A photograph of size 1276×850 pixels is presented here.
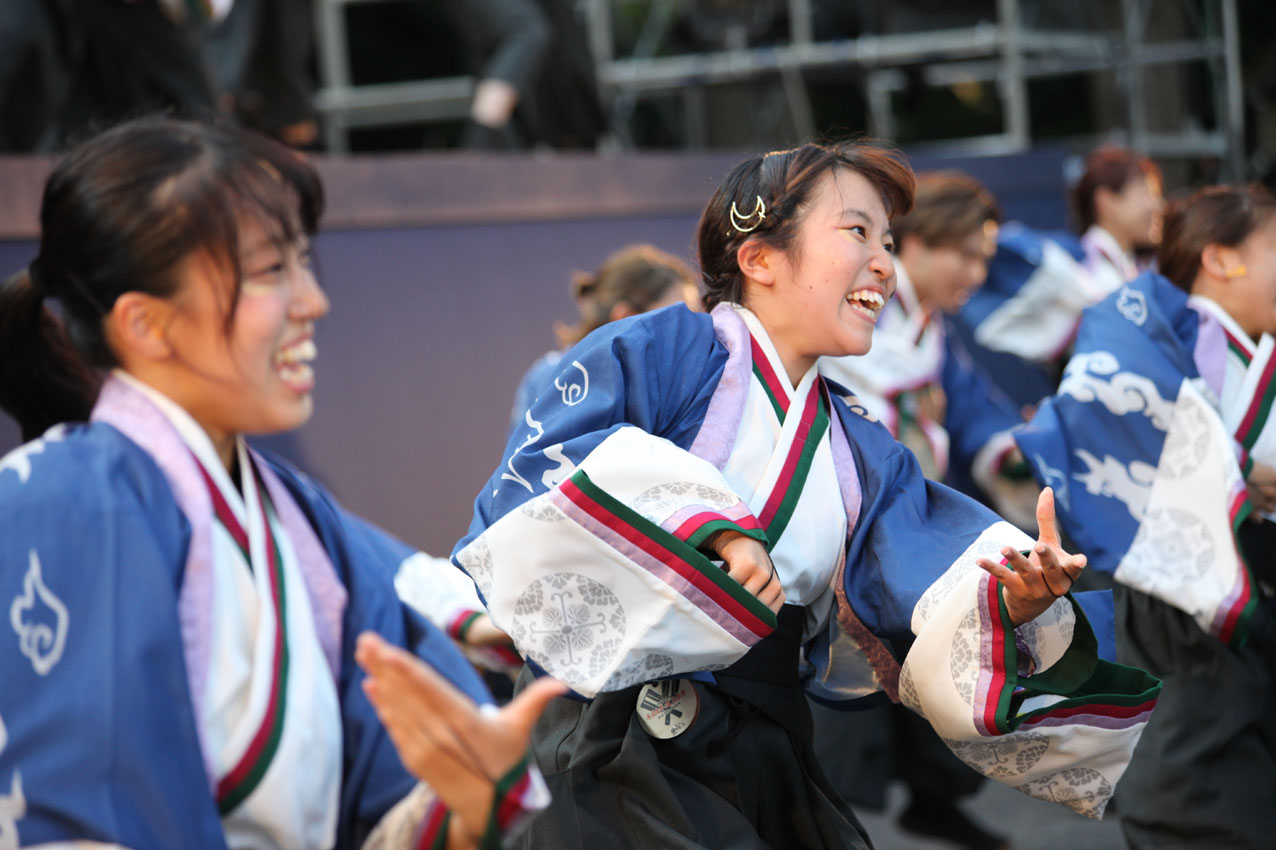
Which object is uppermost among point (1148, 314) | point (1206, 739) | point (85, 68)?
point (85, 68)

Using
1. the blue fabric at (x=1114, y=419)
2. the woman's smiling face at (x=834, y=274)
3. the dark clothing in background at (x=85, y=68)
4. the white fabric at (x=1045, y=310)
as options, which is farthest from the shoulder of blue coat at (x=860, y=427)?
the white fabric at (x=1045, y=310)

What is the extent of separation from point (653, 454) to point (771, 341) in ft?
1.27

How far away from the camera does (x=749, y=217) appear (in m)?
2.14

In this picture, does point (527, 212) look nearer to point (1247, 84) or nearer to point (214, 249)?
point (214, 249)

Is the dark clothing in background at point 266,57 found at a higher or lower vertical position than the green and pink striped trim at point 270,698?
higher

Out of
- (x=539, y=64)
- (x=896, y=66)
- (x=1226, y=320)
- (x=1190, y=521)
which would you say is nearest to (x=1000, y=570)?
(x=1190, y=521)

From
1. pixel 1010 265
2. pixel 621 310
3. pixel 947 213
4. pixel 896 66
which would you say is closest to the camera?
pixel 621 310

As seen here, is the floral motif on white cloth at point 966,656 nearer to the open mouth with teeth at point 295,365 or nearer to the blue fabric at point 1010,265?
the open mouth with teeth at point 295,365

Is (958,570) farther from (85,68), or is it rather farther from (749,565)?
(85,68)

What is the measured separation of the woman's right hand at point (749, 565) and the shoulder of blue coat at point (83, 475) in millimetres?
673

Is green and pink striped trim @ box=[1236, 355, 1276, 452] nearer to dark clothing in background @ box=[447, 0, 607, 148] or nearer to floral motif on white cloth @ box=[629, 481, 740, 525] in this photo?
floral motif on white cloth @ box=[629, 481, 740, 525]

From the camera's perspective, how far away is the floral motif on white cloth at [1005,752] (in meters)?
2.02

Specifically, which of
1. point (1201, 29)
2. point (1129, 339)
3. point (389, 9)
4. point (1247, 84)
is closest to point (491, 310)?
point (1129, 339)

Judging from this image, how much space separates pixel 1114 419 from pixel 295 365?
6.13 ft
